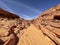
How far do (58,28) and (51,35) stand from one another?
98 centimetres

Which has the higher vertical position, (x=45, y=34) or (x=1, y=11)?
(x=1, y=11)

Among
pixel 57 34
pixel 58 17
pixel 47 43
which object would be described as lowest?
pixel 47 43

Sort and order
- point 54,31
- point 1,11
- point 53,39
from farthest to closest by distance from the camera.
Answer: point 1,11
point 54,31
point 53,39

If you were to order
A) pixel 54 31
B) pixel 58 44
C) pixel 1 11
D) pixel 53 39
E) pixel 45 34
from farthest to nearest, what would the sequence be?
pixel 1 11, pixel 45 34, pixel 54 31, pixel 53 39, pixel 58 44

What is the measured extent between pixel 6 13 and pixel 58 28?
11.0 metres

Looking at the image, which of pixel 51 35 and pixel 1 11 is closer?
pixel 51 35

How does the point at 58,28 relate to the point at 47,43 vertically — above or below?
above

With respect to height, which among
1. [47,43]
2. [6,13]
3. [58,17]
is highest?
[6,13]

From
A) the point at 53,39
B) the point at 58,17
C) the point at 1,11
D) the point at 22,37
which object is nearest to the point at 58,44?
the point at 53,39

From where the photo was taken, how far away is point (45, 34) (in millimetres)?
11359

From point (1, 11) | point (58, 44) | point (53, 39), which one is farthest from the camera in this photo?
point (1, 11)

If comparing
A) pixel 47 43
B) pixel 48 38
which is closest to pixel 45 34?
pixel 48 38

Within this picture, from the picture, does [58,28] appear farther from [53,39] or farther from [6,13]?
[6,13]

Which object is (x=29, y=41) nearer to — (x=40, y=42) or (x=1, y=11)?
(x=40, y=42)
